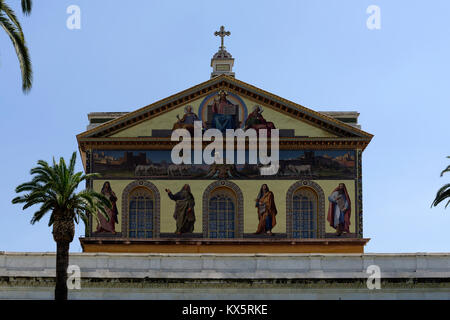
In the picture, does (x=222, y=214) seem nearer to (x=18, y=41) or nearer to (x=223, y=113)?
(x=223, y=113)

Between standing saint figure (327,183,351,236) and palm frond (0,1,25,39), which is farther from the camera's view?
standing saint figure (327,183,351,236)

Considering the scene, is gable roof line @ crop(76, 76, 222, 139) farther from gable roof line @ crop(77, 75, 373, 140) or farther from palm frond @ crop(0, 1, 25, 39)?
palm frond @ crop(0, 1, 25, 39)

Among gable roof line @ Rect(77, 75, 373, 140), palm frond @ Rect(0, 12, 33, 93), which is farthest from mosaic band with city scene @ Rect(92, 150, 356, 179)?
palm frond @ Rect(0, 12, 33, 93)

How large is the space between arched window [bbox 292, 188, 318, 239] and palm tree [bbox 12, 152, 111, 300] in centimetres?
1515

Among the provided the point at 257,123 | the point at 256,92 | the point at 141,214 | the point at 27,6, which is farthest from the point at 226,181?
the point at 27,6

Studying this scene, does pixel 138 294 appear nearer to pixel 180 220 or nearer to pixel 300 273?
pixel 300 273

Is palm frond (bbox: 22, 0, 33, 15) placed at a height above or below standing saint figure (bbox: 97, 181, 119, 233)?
above

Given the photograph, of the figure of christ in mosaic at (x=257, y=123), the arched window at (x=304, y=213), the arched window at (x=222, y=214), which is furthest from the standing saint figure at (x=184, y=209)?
the arched window at (x=304, y=213)

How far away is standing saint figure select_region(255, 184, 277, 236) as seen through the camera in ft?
176

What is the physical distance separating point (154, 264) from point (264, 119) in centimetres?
1454

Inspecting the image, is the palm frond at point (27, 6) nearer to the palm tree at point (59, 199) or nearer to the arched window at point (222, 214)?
the palm tree at point (59, 199)

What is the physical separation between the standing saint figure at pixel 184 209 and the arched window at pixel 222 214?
1.01 meters
